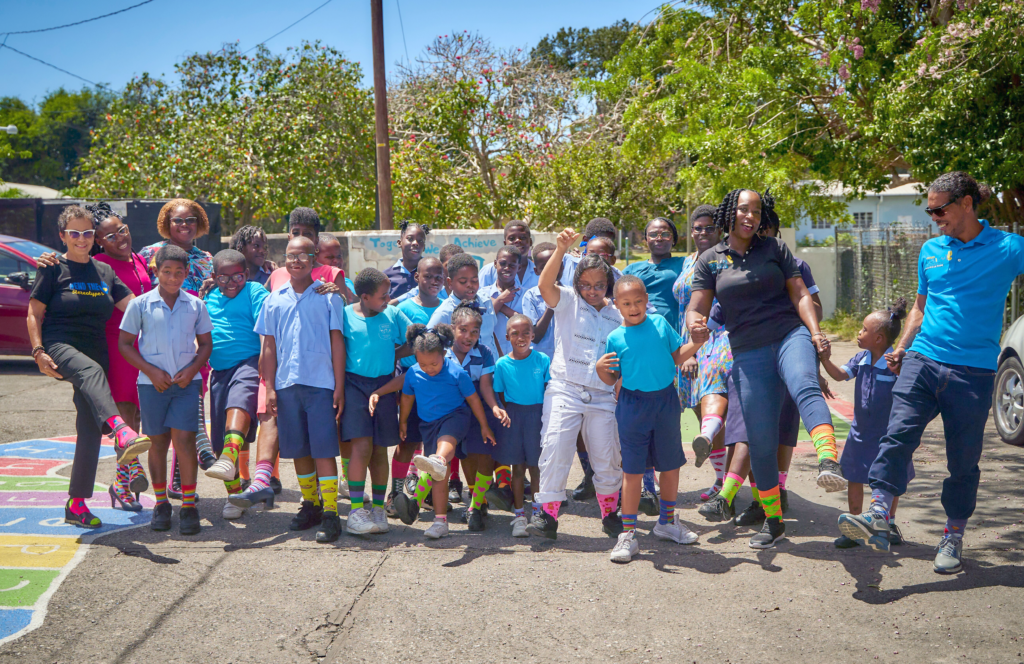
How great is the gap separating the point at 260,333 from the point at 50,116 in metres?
66.0

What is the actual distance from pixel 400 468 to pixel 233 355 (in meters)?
1.35

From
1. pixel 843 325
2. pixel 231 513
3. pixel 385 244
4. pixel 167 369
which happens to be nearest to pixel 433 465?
pixel 231 513

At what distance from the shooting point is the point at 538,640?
376 centimetres

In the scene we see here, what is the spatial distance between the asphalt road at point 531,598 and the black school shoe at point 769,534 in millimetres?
72

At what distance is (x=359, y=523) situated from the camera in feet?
17.1

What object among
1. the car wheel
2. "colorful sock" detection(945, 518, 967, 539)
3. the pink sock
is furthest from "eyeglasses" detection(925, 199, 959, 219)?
the pink sock

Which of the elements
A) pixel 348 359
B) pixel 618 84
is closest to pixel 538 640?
pixel 348 359

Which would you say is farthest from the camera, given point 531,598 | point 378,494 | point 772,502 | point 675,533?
point 378,494

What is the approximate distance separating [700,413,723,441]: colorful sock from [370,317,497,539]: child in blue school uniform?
4.25ft

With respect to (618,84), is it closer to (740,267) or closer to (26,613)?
(740,267)

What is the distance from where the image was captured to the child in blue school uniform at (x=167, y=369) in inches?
209

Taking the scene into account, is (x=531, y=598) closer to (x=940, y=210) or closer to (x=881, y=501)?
(x=881, y=501)

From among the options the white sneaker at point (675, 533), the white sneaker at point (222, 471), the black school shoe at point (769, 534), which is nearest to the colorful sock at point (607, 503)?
the white sneaker at point (675, 533)

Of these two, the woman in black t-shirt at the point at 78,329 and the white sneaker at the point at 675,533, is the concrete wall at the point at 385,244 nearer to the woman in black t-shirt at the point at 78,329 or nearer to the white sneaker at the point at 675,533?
the woman in black t-shirt at the point at 78,329
